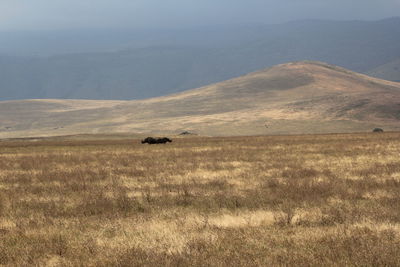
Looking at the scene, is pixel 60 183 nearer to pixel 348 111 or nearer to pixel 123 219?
pixel 123 219

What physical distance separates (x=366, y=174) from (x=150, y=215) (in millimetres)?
11485

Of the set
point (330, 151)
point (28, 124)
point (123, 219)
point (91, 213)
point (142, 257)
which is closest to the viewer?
point (142, 257)

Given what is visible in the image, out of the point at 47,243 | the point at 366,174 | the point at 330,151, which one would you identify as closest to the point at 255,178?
the point at 366,174

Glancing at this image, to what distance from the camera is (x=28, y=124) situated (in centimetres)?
19050

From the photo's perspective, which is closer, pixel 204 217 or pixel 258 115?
pixel 204 217

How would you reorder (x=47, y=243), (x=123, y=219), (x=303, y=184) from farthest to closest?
(x=303, y=184)
(x=123, y=219)
(x=47, y=243)

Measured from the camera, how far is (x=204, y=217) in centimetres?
1278

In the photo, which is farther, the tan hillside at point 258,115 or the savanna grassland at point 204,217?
the tan hillside at point 258,115

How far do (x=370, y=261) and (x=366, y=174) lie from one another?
540 inches

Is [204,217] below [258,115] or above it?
above

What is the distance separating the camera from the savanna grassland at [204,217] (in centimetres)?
906

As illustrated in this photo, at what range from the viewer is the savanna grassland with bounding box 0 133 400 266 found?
9062mm

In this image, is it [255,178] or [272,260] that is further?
[255,178]

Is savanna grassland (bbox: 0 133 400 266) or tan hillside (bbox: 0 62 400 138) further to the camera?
tan hillside (bbox: 0 62 400 138)
